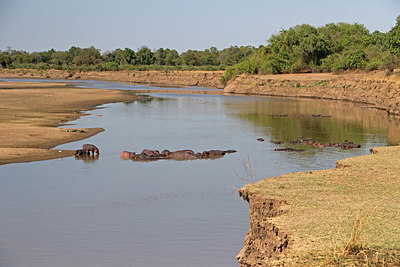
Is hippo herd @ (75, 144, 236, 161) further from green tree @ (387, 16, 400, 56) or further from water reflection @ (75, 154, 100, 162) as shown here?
green tree @ (387, 16, 400, 56)

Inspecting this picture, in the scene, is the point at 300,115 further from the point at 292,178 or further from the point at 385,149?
the point at 292,178

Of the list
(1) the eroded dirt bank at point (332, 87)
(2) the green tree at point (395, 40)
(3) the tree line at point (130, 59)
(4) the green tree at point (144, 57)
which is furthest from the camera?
(4) the green tree at point (144, 57)

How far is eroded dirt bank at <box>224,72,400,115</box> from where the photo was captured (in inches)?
1932

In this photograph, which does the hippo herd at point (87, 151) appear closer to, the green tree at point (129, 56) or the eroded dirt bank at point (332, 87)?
the eroded dirt bank at point (332, 87)

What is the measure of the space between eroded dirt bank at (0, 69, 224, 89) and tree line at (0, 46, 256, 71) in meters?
3.07

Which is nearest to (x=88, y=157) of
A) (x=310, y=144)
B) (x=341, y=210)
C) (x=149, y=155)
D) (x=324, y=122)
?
(x=149, y=155)

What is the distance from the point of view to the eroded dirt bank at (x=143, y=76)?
343 ft

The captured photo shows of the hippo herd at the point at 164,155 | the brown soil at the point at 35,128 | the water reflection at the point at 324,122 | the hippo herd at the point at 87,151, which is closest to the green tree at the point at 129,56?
the brown soil at the point at 35,128

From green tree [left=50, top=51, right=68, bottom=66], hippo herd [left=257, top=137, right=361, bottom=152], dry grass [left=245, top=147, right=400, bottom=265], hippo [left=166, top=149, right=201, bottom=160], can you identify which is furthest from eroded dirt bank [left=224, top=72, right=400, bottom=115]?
green tree [left=50, top=51, right=68, bottom=66]

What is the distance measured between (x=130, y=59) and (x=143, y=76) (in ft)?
118

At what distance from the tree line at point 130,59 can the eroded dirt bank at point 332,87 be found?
4924 centimetres

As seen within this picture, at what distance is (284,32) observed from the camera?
8269 centimetres

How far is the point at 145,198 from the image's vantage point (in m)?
15.9

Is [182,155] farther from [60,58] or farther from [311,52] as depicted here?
[60,58]
